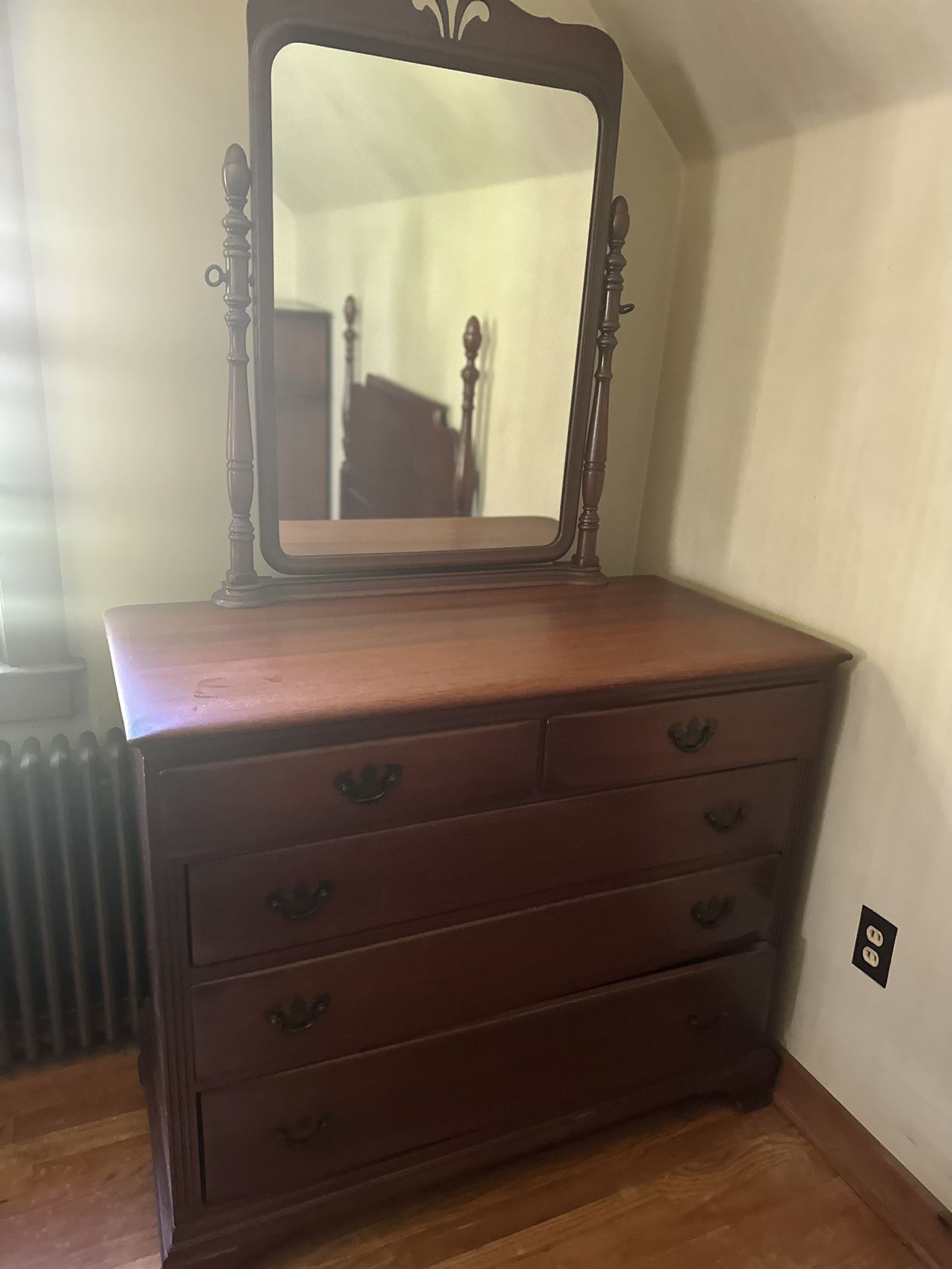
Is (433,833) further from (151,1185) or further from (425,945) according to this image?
(151,1185)

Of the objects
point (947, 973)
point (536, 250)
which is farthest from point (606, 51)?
point (947, 973)

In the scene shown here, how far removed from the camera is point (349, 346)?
147 centimetres

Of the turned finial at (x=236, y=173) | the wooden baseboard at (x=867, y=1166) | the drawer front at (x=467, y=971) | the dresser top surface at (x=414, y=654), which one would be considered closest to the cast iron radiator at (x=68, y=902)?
A: the dresser top surface at (x=414, y=654)

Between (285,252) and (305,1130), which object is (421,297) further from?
(305,1130)

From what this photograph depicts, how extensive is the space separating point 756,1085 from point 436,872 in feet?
2.87

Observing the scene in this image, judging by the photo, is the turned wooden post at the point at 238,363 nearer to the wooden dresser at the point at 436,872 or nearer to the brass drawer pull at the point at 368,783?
the wooden dresser at the point at 436,872

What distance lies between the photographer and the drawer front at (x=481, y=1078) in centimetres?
127

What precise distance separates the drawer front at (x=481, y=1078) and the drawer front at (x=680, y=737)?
389 millimetres

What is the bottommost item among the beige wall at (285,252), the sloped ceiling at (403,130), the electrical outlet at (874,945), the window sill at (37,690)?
the electrical outlet at (874,945)

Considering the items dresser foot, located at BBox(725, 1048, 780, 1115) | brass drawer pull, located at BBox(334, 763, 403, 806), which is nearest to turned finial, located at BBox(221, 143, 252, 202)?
brass drawer pull, located at BBox(334, 763, 403, 806)

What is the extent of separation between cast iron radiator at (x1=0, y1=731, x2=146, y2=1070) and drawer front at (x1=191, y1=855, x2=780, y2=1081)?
0.48 metres

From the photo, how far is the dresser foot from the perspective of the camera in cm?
167

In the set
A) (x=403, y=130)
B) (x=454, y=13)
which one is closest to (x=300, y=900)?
(x=403, y=130)

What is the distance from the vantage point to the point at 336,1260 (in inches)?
54.0
